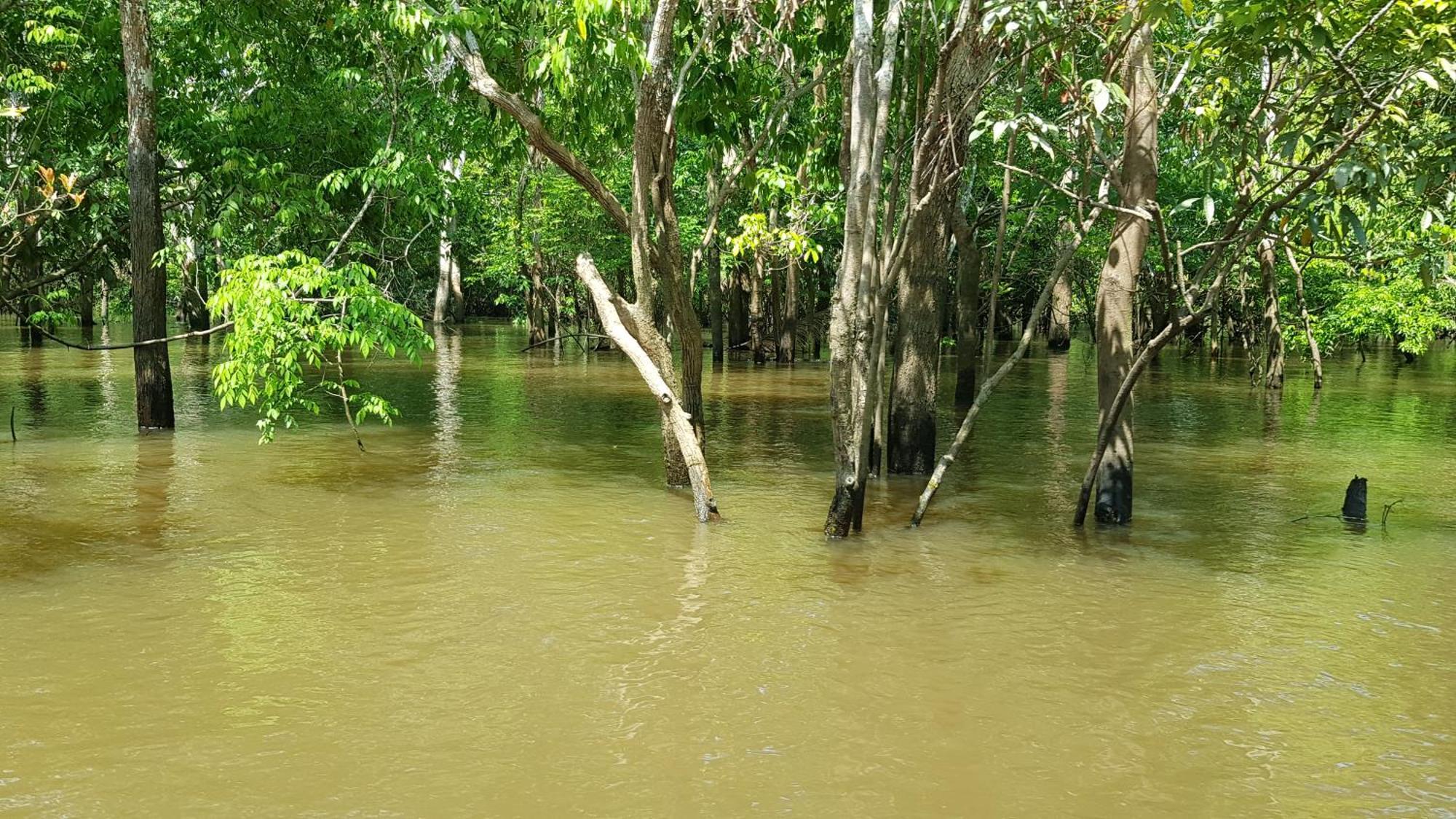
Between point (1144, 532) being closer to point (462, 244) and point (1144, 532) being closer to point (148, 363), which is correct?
point (148, 363)

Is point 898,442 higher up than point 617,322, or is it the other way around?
point 617,322

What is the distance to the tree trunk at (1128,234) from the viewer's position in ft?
29.8

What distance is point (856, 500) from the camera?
30.3ft

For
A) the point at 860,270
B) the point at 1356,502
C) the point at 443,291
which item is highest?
the point at 443,291

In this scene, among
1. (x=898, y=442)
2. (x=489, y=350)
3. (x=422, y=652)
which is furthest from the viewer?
(x=489, y=350)

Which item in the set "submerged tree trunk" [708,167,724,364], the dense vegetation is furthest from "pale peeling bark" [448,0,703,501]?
"submerged tree trunk" [708,167,724,364]

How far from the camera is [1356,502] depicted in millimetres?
10258

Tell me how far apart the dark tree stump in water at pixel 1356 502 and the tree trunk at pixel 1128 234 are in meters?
2.22

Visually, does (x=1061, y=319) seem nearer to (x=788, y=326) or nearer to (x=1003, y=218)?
(x=788, y=326)

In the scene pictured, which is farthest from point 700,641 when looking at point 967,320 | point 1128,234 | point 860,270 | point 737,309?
point 737,309

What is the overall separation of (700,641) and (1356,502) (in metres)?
6.49

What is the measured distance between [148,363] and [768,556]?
31.9ft

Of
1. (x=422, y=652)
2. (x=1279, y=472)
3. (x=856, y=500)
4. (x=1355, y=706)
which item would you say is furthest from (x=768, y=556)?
(x=1279, y=472)

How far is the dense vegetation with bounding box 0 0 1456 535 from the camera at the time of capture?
27.2ft
